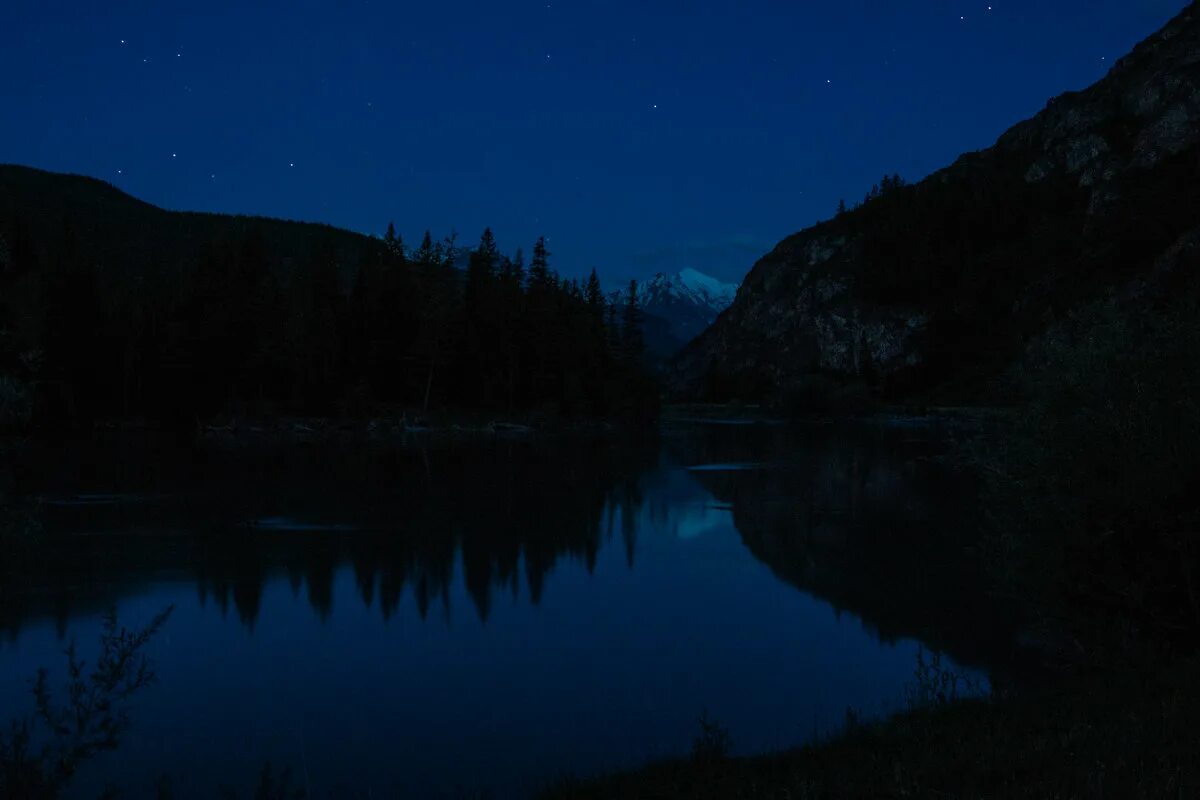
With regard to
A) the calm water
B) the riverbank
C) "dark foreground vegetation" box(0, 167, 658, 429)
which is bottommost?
the calm water

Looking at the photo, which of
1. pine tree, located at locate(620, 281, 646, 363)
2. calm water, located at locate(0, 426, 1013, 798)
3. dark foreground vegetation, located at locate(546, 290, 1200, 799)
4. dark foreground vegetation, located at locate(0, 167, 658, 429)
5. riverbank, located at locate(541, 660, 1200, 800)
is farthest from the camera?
pine tree, located at locate(620, 281, 646, 363)

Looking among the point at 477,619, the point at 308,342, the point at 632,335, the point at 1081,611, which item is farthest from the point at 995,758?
the point at 632,335

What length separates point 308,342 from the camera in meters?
90.3

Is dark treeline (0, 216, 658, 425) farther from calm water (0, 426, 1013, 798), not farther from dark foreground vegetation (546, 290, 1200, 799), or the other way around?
dark foreground vegetation (546, 290, 1200, 799)

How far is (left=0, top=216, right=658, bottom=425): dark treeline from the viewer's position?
87.8 metres

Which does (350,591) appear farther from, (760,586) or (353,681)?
(760,586)

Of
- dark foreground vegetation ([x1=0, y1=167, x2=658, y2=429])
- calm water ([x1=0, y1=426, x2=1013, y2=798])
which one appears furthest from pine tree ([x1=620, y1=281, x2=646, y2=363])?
calm water ([x1=0, y1=426, x2=1013, y2=798])

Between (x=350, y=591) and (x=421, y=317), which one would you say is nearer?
(x=350, y=591)

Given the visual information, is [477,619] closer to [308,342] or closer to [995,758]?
[995,758]

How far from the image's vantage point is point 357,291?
→ 318 feet

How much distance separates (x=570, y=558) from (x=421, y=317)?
70962mm

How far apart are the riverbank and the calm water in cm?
248

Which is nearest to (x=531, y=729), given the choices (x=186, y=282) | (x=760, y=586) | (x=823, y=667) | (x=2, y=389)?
(x=823, y=667)

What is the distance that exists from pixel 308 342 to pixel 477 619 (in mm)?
75616
